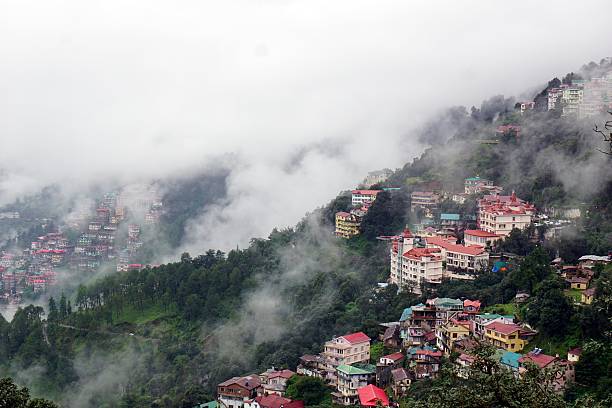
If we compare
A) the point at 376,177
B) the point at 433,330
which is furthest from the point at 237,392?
the point at 376,177

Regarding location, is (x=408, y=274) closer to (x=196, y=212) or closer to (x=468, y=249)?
(x=468, y=249)

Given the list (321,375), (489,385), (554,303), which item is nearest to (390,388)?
(321,375)

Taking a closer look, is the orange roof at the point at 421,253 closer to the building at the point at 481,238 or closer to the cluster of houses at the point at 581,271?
the building at the point at 481,238

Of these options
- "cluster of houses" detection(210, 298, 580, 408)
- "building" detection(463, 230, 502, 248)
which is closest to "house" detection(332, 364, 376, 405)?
"cluster of houses" detection(210, 298, 580, 408)

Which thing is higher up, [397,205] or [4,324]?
[397,205]

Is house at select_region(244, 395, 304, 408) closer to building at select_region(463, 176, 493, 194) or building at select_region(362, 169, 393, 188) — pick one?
building at select_region(463, 176, 493, 194)

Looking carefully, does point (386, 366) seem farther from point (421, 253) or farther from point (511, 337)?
point (421, 253)
